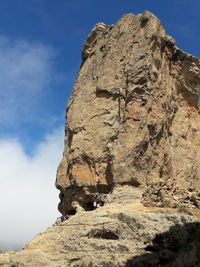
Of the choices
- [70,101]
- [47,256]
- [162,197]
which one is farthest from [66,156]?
[47,256]

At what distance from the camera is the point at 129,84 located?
23.6m

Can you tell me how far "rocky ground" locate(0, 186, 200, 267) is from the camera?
1530 centimetres

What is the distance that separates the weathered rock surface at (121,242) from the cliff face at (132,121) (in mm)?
2128

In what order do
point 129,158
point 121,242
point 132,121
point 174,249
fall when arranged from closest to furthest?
point 174,249, point 121,242, point 129,158, point 132,121

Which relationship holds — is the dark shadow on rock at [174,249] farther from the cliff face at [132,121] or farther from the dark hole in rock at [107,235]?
the cliff face at [132,121]

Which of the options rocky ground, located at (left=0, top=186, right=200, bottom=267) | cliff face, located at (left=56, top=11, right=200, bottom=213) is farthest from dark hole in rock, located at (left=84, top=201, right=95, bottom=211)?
rocky ground, located at (left=0, top=186, right=200, bottom=267)

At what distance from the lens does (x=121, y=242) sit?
1627 centimetres

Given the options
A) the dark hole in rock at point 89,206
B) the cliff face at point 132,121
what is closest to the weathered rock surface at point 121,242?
the cliff face at point 132,121

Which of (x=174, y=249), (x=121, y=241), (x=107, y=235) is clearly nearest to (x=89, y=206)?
(x=107, y=235)

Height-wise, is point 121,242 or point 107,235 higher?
point 107,235

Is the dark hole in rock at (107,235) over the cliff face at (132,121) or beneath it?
beneath

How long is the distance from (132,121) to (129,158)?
227 centimetres

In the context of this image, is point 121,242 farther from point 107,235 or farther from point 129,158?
point 129,158

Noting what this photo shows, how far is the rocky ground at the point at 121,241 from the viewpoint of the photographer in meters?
15.3
